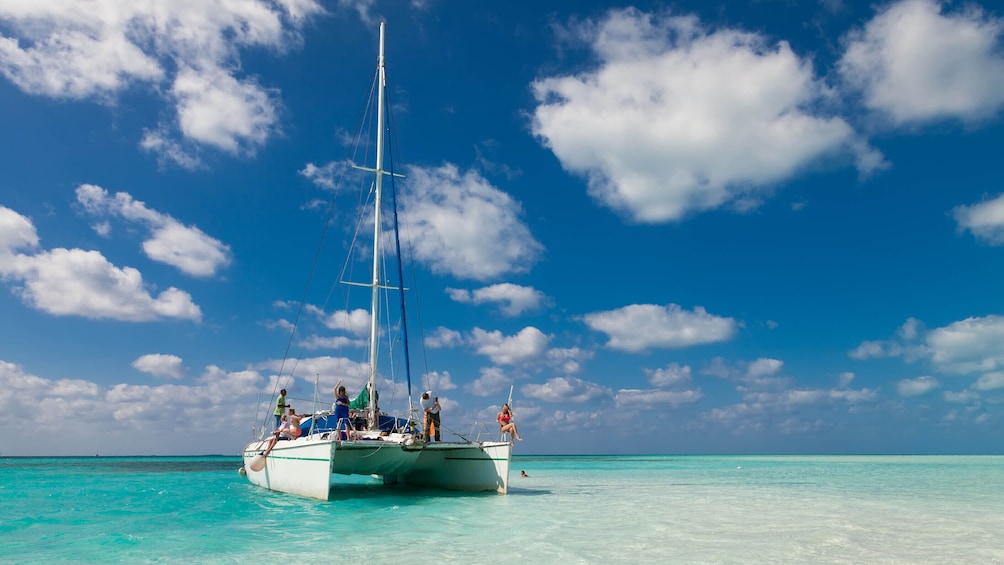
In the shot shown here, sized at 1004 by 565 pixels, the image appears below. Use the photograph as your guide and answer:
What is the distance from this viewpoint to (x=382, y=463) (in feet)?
58.1

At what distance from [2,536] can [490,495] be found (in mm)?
11020

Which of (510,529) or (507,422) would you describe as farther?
(507,422)

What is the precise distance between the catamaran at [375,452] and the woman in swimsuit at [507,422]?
25 cm

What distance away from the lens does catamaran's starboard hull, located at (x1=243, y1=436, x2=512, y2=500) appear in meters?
16.2

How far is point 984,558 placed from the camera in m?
9.42

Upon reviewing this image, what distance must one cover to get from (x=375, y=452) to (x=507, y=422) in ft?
12.8

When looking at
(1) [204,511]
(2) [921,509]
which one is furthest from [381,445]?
(2) [921,509]

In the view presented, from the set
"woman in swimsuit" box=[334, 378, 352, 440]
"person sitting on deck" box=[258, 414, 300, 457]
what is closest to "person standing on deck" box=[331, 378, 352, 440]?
"woman in swimsuit" box=[334, 378, 352, 440]

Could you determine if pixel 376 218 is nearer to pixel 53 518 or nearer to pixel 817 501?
pixel 53 518

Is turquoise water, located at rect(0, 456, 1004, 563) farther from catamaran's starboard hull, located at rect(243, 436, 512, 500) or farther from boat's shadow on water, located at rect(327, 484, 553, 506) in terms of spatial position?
catamaran's starboard hull, located at rect(243, 436, 512, 500)

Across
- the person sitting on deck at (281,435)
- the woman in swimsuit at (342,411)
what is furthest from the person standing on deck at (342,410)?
the person sitting on deck at (281,435)

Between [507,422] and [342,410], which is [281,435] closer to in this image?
[342,410]

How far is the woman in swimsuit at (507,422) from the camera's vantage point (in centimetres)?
1817

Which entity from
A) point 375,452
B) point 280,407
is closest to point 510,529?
point 375,452
